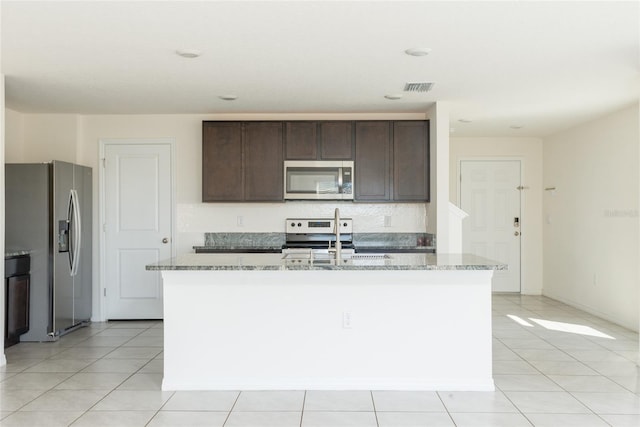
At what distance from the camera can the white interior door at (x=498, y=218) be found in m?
7.74

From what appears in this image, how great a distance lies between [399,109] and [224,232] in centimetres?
227

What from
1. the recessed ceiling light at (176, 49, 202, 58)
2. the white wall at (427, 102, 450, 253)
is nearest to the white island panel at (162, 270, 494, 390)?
the recessed ceiling light at (176, 49, 202, 58)

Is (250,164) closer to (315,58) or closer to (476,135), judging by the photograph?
(315,58)

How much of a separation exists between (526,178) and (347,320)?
507 cm

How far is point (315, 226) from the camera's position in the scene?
602 cm

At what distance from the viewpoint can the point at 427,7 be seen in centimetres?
289

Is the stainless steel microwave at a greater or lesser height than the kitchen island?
greater

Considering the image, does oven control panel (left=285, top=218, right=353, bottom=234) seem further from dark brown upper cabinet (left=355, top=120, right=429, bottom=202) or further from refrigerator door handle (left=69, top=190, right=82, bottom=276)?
refrigerator door handle (left=69, top=190, right=82, bottom=276)

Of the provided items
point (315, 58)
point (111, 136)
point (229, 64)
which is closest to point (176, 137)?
point (111, 136)

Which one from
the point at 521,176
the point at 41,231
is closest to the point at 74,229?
the point at 41,231

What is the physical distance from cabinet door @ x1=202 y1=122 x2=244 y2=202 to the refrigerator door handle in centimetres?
123

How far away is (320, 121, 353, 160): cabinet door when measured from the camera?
228 inches

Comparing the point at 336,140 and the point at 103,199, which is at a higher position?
the point at 336,140

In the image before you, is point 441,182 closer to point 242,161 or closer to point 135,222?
point 242,161
